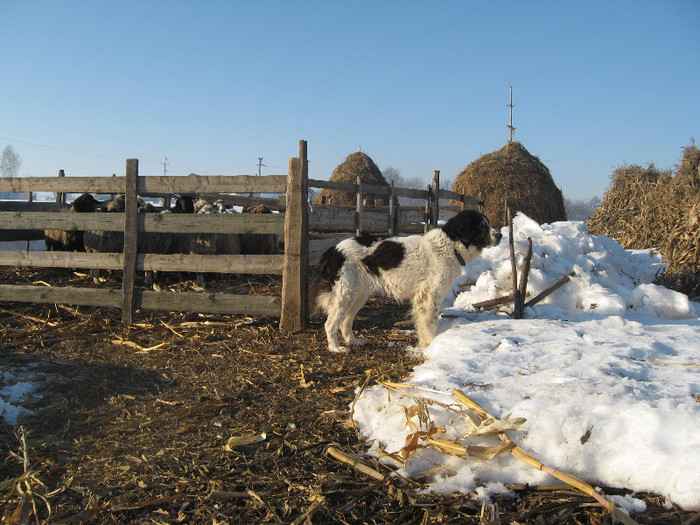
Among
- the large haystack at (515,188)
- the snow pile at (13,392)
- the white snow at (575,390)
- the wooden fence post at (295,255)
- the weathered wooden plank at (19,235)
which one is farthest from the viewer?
the large haystack at (515,188)

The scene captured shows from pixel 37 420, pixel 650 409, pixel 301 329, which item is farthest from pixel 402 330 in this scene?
pixel 37 420

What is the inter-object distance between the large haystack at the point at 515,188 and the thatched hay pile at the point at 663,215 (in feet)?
6.88

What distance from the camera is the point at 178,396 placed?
167 inches

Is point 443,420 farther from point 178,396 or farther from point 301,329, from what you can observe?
point 301,329

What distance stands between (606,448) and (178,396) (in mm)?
3299

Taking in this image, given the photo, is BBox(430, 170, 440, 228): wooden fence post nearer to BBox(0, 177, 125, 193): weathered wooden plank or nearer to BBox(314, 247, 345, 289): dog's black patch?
BBox(314, 247, 345, 289): dog's black patch

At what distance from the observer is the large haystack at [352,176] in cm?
2180

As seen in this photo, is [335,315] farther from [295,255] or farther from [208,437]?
[208,437]

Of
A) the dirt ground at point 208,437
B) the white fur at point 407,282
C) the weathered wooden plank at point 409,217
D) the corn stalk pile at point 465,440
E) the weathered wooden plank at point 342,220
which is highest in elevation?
the weathered wooden plank at point 409,217

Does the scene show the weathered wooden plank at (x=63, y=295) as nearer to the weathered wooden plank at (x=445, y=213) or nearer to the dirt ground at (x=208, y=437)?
the dirt ground at (x=208, y=437)

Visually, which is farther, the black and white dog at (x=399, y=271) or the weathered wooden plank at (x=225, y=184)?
the weathered wooden plank at (x=225, y=184)

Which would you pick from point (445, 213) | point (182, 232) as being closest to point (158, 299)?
point (182, 232)

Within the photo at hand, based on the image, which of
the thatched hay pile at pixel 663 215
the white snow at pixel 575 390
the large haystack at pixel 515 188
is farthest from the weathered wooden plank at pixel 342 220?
the large haystack at pixel 515 188

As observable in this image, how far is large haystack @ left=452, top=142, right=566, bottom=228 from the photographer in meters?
18.3
